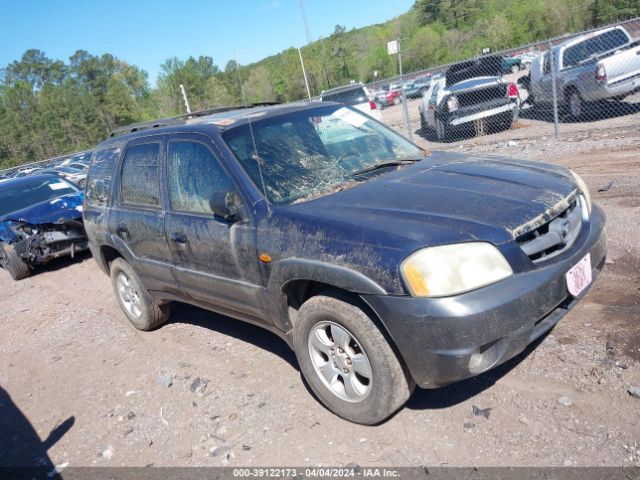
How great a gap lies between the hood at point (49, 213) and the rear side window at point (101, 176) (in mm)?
3300

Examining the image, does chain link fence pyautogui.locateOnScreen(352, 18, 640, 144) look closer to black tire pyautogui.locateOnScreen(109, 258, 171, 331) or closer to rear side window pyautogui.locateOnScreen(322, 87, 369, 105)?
rear side window pyautogui.locateOnScreen(322, 87, 369, 105)

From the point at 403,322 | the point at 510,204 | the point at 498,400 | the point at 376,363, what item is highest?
the point at 510,204

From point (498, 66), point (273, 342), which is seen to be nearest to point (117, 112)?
point (498, 66)

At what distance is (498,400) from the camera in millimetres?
3035

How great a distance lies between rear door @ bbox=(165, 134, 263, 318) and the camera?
3.40m

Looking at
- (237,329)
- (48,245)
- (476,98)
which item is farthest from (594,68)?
(48,245)

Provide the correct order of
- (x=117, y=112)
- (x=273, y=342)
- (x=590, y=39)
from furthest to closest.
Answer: (x=117, y=112) → (x=590, y=39) → (x=273, y=342)

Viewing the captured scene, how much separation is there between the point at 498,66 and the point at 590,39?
1.99 m

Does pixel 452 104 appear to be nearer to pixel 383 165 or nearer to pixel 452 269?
pixel 383 165

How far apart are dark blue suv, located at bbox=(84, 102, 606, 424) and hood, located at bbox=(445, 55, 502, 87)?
8157 mm

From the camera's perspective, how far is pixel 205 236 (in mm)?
3627

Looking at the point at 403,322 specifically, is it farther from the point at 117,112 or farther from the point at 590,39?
the point at 117,112

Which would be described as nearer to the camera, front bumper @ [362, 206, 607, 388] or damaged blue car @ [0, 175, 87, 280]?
front bumper @ [362, 206, 607, 388]

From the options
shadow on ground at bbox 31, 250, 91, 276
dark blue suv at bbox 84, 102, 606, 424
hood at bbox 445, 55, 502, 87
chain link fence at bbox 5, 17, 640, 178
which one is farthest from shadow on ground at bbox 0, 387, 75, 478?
hood at bbox 445, 55, 502, 87
